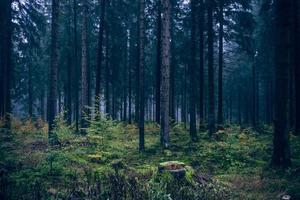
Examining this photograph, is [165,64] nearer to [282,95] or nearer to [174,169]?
[282,95]

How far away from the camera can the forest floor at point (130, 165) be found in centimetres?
820

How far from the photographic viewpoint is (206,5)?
66.4 feet

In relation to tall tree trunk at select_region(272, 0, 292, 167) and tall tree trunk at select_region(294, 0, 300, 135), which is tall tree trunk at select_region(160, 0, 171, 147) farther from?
tall tree trunk at select_region(294, 0, 300, 135)

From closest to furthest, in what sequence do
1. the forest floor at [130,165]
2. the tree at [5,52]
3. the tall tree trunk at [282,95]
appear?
the forest floor at [130,165] → the tall tree trunk at [282,95] → the tree at [5,52]

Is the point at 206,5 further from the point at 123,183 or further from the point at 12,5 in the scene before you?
the point at 123,183

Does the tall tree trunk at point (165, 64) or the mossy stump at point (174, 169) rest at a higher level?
the tall tree trunk at point (165, 64)

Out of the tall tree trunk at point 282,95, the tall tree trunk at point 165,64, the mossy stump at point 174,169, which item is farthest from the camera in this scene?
the tall tree trunk at point 165,64

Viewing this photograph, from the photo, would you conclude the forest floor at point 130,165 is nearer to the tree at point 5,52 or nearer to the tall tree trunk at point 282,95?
the tall tree trunk at point 282,95

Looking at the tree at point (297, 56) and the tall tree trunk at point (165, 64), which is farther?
the tree at point (297, 56)

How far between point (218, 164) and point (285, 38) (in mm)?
5189

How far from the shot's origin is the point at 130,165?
13.0 meters

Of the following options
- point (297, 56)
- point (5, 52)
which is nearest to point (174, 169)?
point (297, 56)

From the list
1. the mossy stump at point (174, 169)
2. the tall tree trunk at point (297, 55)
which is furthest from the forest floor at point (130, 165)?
the tall tree trunk at point (297, 55)

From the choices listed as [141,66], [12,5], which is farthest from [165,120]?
[12,5]
